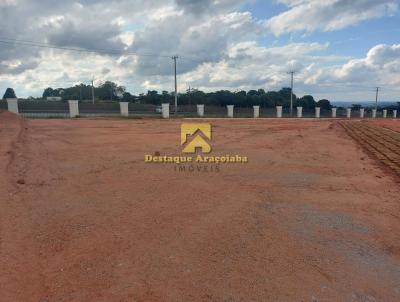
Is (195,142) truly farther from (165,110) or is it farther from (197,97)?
(197,97)

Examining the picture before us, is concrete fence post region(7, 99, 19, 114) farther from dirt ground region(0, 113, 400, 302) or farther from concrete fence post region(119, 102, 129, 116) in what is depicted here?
dirt ground region(0, 113, 400, 302)

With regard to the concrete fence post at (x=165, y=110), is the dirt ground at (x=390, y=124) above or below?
below

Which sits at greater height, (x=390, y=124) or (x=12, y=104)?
(x=12, y=104)

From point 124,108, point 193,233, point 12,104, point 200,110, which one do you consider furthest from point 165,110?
point 193,233

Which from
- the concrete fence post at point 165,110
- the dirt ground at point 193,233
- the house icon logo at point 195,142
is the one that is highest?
the concrete fence post at point 165,110

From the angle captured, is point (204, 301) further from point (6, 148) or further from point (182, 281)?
point (6, 148)

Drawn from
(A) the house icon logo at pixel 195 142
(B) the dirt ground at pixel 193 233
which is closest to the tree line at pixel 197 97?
(A) the house icon logo at pixel 195 142

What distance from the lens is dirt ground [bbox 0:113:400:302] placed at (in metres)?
3.48

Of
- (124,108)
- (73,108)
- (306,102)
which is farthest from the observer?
(306,102)

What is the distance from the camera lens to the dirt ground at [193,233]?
348cm

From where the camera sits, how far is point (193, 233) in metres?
4.71

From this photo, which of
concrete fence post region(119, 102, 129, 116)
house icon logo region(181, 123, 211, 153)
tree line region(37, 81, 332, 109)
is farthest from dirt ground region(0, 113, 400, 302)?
tree line region(37, 81, 332, 109)

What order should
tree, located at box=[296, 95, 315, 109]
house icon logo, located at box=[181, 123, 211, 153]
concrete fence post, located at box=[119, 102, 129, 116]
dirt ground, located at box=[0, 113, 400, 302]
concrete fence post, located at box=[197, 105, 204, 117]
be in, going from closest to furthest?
1. dirt ground, located at box=[0, 113, 400, 302]
2. house icon logo, located at box=[181, 123, 211, 153]
3. concrete fence post, located at box=[119, 102, 129, 116]
4. concrete fence post, located at box=[197, 105, 204, 117]
5. tree, located at box=[296, 95, 315, 109]

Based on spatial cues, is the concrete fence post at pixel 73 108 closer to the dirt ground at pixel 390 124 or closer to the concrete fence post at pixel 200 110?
the concrete fence post at pixel 200 110
